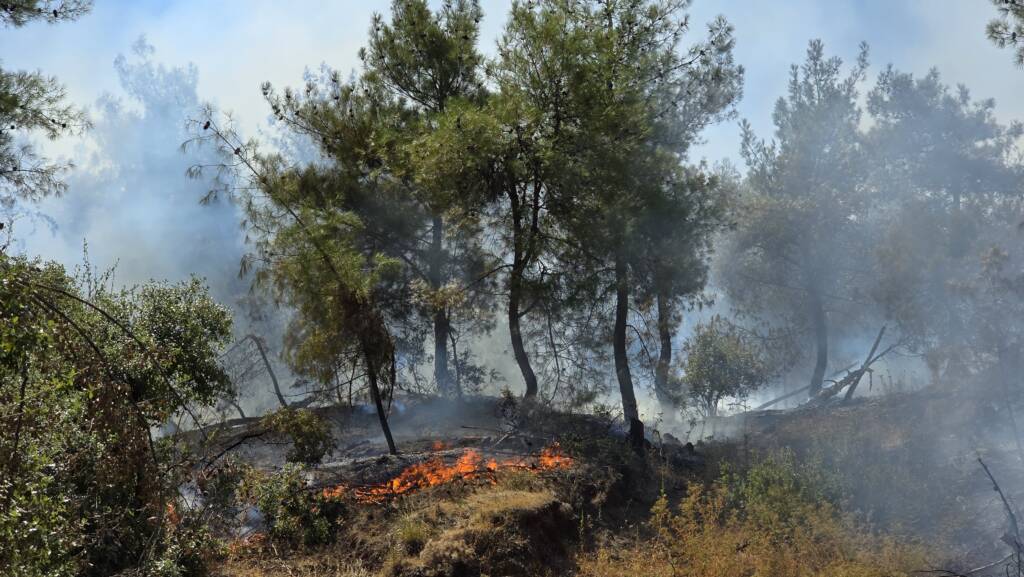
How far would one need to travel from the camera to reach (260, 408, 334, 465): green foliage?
40.1 feet

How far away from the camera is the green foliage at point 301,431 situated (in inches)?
481

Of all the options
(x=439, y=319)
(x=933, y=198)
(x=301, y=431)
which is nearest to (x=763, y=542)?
(x=301, y=431)

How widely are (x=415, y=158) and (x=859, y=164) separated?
20.7 meters

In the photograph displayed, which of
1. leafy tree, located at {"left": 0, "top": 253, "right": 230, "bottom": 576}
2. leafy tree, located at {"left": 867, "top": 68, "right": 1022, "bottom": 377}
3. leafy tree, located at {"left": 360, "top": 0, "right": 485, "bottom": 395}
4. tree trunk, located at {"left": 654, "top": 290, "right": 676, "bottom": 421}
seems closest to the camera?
leafy tree, located at {"left": 0, "top": 253, "right": 230, "bottom": 576}

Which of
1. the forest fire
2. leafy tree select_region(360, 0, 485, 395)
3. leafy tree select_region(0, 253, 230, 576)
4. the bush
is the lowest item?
the bush

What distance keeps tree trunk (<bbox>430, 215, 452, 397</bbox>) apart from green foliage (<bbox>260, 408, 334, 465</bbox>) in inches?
304

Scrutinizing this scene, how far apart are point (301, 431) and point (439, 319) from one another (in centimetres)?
901

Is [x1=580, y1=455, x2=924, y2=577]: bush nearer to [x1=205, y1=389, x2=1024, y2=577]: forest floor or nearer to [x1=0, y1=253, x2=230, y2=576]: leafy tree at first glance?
[x1=205, y1=389, x2=1024, y2=577]: forest floor

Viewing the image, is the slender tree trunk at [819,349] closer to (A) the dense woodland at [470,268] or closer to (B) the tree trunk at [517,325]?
(A) the dense woodland at [470,268]

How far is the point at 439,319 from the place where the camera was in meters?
21.1

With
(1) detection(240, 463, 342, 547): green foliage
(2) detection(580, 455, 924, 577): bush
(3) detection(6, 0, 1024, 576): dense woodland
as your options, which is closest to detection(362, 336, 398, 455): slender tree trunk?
(3) detection(6, 0, 1024, 576): dense woodland

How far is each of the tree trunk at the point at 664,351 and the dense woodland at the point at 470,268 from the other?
0.11 m

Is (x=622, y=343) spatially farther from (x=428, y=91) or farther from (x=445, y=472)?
(x=428, y=91)

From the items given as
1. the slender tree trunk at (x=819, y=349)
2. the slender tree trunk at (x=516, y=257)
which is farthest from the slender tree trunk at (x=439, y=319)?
the slender tree trunk at (x=819, y=349)
